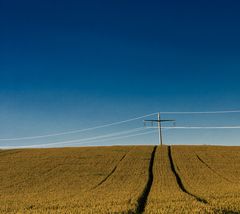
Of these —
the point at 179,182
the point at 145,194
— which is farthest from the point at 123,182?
the point at 145,194

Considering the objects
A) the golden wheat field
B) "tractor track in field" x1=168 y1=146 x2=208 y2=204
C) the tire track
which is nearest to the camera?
the tire track

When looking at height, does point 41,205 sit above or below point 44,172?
below

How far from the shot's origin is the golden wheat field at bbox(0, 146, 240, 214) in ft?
64.6

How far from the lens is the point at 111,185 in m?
31.2

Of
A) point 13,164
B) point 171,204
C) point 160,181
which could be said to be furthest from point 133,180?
point 13,164

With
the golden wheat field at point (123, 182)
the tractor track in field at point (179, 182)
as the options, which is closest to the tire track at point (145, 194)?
the golden wheat field at point (123, 182)

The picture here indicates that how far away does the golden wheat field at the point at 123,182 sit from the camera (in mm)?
19692

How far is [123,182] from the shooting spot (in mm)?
32719

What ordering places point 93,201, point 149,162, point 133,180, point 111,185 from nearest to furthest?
1. point 93,201
2. point 111,185
3. point 133,180
4. point 149,162

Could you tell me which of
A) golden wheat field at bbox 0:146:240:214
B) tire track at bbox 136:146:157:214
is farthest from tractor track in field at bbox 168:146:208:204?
tire track at bbox 136:146:157:214

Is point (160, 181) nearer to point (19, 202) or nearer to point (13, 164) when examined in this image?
point (19, 202)

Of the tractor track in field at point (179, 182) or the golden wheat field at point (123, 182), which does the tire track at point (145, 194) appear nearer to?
the golden wheat field at point (123, 182)

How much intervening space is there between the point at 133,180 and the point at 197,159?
16.5 metres

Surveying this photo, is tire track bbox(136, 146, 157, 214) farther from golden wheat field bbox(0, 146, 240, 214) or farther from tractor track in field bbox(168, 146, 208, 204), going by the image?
tractor track in field bbox(168, 146, 208, 204)
